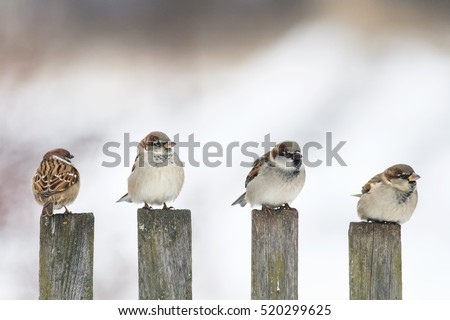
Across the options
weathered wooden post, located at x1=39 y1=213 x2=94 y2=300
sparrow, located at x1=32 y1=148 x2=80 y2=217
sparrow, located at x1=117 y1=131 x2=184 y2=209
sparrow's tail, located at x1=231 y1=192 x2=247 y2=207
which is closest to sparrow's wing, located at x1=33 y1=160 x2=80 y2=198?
sparrow, located at x1=32 y1=148 x2=80 y2=217

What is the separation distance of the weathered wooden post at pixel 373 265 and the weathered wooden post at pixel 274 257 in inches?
8.5

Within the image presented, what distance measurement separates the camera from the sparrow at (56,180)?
4.48m

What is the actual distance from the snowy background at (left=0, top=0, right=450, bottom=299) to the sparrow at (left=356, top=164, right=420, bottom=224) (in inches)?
17.8

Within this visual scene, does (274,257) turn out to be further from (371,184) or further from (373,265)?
(371,184)

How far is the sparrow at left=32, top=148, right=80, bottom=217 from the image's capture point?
14.7ft

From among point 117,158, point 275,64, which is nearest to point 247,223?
point 117,158

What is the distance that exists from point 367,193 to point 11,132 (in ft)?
6.42

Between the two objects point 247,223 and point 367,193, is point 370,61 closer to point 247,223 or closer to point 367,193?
point 247,223

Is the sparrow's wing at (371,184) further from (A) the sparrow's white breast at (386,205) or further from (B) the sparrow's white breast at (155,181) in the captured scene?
(B) the sparrow's white breast at (155,181)

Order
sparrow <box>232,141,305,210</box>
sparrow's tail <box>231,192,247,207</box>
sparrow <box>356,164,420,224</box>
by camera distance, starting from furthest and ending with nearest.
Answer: sparrow's tail <box>231,192,247,207</box>
sparrow <box>232,141,305,210</box>
sparrow <box>356,164,420,224</box>

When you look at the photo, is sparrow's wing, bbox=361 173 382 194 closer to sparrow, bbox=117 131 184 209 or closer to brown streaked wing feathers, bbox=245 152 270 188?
brown streaked wing feathers, bbox=245 152 270 188

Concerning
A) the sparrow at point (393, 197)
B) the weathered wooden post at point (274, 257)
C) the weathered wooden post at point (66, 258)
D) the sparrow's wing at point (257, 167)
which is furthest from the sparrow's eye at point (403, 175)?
the weathered wooden post at point (66, 258)

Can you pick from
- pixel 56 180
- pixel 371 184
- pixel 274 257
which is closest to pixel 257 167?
pixel 371 184

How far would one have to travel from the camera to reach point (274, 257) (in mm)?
3430
